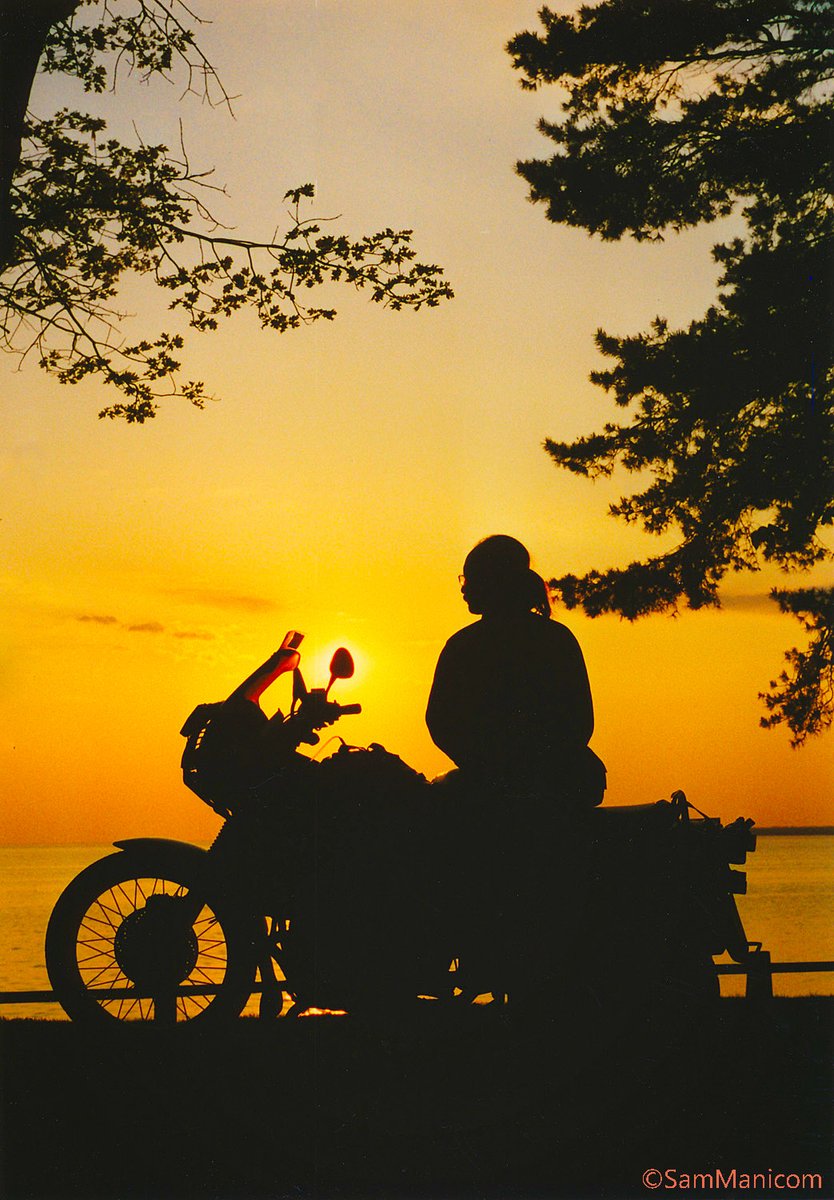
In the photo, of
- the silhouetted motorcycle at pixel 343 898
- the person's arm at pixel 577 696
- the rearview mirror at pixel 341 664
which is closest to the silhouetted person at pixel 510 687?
the person's arm at pixel 577 696

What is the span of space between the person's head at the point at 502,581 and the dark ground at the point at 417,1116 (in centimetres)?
148

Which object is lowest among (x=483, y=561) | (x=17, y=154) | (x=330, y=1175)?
(x=330, y=1175)

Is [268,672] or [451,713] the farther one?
[268,672]

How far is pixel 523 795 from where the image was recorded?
4.17 metres

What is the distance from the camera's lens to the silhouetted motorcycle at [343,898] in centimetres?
424

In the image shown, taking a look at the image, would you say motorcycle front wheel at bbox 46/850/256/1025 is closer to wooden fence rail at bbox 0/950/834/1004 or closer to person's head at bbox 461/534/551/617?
wooden fence rail at bbox 0/950/834/1004

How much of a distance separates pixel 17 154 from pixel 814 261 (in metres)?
7.97

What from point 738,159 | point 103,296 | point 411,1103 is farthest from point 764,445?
point 411,1103

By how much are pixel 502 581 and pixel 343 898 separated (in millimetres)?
1315

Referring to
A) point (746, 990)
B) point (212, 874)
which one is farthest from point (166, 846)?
point (746, 990)

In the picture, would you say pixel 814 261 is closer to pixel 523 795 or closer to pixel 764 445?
pixel 764 445

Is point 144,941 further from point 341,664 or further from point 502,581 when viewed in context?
point 502,581

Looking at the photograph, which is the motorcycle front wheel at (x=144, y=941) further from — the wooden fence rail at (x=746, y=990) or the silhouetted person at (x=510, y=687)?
the silhouetted person at (x=510, y=687)

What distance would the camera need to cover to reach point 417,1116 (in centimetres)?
423
